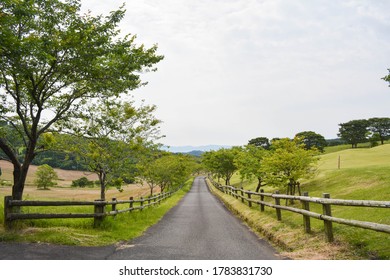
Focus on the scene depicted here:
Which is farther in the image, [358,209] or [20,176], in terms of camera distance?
[358,209]

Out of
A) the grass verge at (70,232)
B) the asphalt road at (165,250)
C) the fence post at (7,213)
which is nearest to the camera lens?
the asphalt road at (165,250)

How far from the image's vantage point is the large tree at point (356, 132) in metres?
111

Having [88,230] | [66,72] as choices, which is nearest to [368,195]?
[88,230]

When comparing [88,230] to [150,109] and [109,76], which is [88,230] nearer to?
[109,76]

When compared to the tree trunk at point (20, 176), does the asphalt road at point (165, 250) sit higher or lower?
lower

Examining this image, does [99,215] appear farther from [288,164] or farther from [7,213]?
[288,164]

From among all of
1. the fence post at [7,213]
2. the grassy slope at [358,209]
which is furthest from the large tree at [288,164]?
the fence post at [7,213]

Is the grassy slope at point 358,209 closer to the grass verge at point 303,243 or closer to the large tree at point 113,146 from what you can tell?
the grass verge at point 303,243

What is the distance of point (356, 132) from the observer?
11094 cm

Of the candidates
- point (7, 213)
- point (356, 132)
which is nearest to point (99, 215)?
point (7, 213)

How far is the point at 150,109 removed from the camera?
22.2 m

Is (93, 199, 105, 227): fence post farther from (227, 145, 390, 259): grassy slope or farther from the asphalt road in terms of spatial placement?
(227, 145, 390, 259): grassy slope

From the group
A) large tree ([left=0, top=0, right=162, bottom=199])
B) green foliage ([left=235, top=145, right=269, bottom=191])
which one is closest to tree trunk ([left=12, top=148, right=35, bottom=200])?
large tree ([left=0, top=0, right=162, bottom=199])
